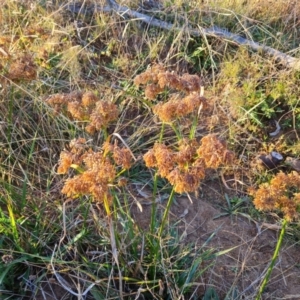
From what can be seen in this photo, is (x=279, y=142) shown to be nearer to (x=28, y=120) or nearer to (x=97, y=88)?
(x=97, y=88)

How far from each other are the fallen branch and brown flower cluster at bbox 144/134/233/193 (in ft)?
5.82

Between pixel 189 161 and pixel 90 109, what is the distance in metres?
0.45

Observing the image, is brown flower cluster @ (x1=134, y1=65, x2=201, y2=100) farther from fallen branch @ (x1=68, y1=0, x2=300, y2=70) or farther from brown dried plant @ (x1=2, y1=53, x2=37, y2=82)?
fallen branch @ (x1=68, y1=0, x2=300, y2=70)

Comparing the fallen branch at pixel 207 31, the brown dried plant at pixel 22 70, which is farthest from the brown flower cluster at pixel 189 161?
the fallen branch at pixel 207 31

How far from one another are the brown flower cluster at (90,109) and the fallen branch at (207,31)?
148cm

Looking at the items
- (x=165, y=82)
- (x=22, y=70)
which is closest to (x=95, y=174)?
(x=165, y=82)

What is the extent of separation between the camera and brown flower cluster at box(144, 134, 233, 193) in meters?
1.37

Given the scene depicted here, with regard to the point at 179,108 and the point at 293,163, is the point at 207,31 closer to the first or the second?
the point at 293,163

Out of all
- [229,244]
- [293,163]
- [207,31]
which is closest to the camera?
[229,244]

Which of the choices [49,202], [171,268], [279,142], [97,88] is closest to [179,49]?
[97,88]

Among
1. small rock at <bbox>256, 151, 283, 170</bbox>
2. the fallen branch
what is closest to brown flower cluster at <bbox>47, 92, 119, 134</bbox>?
small rock at <bbox>256, 151, 283, 170</bbox>

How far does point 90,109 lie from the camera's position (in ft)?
5.57

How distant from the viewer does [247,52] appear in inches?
125

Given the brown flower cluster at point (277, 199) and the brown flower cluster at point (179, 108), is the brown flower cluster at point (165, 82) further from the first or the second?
Answer: the brown flower cluster at point (277, 199)
